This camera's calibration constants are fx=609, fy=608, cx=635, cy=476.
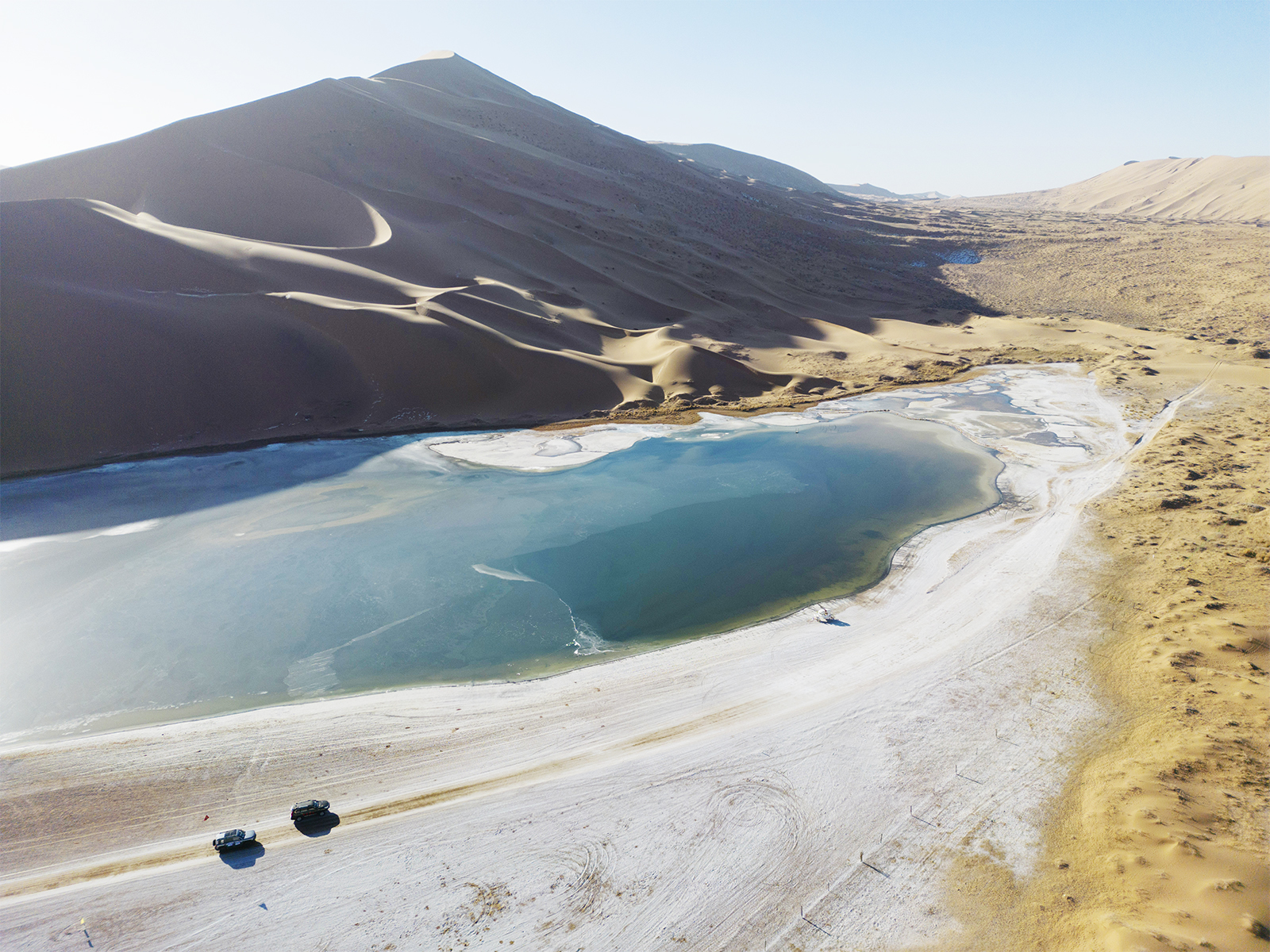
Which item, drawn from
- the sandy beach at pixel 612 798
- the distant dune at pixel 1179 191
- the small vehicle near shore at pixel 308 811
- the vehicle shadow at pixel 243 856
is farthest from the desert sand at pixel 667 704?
the distant dune at pixel 1179 191

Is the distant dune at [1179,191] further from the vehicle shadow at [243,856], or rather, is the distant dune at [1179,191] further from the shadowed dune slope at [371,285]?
the vehicle shadow at [243,856]

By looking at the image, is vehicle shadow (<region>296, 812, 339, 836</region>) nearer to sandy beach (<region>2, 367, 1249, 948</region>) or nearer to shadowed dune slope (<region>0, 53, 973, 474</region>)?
sandy beach (<region>2, 367, 1249, 948</region>)

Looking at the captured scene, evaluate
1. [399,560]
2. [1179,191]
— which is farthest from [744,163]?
[399,560]

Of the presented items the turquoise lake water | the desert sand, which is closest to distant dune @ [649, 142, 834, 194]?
the desert sand

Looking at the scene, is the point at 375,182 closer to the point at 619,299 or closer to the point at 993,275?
the point at 619,299

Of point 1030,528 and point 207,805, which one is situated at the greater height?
point 1030,528

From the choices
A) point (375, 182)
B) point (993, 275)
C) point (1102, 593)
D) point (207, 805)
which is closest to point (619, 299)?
point (375, 182)

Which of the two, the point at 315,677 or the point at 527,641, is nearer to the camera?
the point at 315,677
